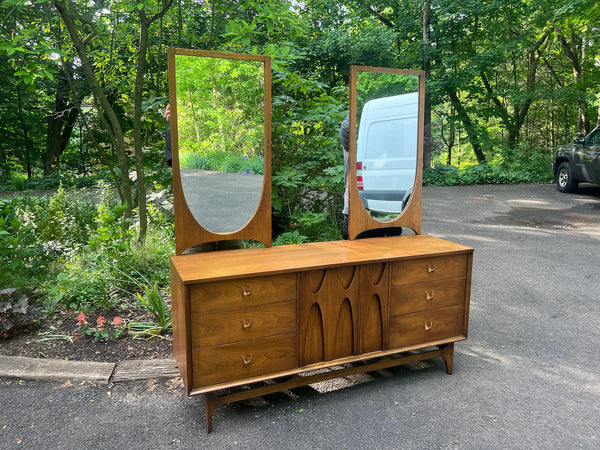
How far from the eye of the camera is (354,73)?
3.22 m

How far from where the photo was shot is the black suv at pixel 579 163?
32.6 feet

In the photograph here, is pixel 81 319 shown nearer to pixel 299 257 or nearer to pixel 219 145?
pixel 219 145

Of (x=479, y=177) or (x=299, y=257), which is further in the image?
(x=479, y=177)

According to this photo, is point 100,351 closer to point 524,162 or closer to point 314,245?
point 314,245

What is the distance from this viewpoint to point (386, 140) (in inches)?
133

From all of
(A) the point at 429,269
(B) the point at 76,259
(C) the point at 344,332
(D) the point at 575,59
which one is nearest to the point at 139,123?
(B) the point at 76,259

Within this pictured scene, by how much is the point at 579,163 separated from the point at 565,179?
857 mm

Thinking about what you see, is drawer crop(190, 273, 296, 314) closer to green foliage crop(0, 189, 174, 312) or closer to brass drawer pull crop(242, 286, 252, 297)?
brass drawer pull crop(242, 286, 252, 297)

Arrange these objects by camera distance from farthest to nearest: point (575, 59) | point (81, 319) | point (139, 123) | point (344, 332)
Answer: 1. point (575, 59)
2. point (139, 123)
3. point (81, 319)
4. point (344, 332)

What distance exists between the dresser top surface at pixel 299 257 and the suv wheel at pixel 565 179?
961cm

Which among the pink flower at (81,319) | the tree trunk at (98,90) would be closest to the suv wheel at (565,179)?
the tree trunk at (98,90)

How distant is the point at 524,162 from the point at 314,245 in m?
13.2

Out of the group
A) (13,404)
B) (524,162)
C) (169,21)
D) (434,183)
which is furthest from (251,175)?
(524,162)

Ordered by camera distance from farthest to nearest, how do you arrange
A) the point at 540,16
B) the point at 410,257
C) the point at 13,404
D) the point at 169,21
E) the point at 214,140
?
the point at 540,16 → the point at 169,21 → the point at 214,140 → the point at 410,257 → the point at 13,404
